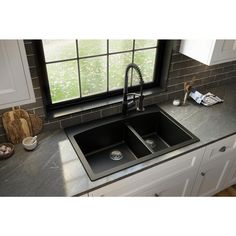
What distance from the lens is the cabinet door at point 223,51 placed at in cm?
168

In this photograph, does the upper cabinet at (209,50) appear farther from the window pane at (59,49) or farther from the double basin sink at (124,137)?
the window pane at (59,49)

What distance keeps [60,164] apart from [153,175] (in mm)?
604

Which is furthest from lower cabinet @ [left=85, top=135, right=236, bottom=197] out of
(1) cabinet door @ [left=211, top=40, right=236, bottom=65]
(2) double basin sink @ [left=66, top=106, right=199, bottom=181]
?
(1) cabinet door @ [left=211, top=40, right=236, bottom=65]

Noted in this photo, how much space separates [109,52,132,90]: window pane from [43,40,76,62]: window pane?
12.5 inches

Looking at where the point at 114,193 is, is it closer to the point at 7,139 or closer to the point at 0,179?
the point at 0,179

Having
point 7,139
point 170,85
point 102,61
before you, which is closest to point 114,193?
point 7,139

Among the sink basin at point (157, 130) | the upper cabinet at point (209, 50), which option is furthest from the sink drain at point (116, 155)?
the upper cabinet at point (209, 50)

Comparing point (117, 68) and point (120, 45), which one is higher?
point (120, 45)

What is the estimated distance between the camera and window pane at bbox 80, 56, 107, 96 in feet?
5.43

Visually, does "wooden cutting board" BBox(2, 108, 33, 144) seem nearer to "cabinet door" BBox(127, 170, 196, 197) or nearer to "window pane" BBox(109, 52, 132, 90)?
"window pane" BBox(109, 52, 132, 90)

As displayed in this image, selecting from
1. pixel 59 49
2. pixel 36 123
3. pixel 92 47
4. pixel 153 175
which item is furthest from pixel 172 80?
pixel 36 123

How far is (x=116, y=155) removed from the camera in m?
1.73

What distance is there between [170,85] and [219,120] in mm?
498

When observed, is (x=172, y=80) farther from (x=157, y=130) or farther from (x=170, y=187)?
(x=170, y=187)
